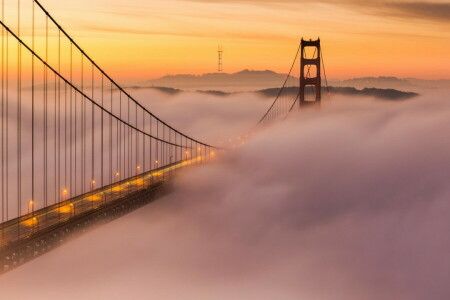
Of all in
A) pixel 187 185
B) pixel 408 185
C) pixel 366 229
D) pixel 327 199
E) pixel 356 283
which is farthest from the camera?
pixel 408 185

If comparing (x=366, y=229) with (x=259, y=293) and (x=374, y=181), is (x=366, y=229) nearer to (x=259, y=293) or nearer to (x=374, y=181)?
(x=374, y=181)

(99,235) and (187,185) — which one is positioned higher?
(187,185)

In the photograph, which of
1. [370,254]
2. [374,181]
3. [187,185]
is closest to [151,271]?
[187,185]

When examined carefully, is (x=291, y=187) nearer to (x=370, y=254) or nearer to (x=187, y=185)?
(x=370, y=254)

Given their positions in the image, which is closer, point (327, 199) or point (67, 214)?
point (67, 214)

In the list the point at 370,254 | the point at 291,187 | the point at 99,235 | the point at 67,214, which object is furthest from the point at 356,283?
the point at 67,214

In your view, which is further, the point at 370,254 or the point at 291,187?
the point at 291,187

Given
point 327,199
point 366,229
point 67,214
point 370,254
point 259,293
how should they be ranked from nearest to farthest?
point 67,214 < point 259,293 < point 370,254 < point 366,229 < point 327,199
